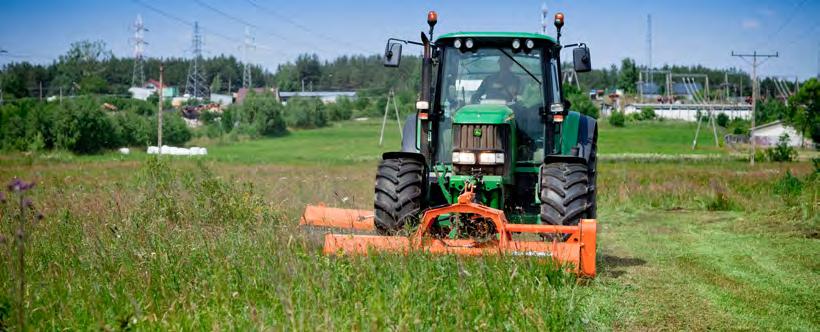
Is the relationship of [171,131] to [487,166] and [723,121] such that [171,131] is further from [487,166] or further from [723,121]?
[487,166]

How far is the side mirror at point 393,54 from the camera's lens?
398 inches

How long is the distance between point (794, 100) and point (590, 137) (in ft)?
233

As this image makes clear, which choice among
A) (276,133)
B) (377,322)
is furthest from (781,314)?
(276,133)

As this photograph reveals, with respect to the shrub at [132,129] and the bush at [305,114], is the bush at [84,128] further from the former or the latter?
the bush at [305,114]

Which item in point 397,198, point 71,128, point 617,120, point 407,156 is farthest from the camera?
point 617,120

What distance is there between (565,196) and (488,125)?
3.76ft

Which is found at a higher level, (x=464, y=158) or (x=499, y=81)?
(x=499, y=81)

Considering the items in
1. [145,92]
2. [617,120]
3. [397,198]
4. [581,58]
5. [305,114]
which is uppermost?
[145,92]

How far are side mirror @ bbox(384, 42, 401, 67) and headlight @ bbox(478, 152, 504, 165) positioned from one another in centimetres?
142

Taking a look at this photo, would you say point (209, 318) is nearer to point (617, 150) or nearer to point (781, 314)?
point (781, 314)

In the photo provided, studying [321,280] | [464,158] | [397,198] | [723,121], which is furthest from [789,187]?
[723,121]

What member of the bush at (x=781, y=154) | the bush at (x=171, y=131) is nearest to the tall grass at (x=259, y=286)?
the bush at (x=781, y=154)

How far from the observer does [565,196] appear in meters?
9.20

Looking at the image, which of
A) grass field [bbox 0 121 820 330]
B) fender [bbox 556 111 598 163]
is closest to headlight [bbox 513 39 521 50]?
fender [bbox 556 111 598 163]
